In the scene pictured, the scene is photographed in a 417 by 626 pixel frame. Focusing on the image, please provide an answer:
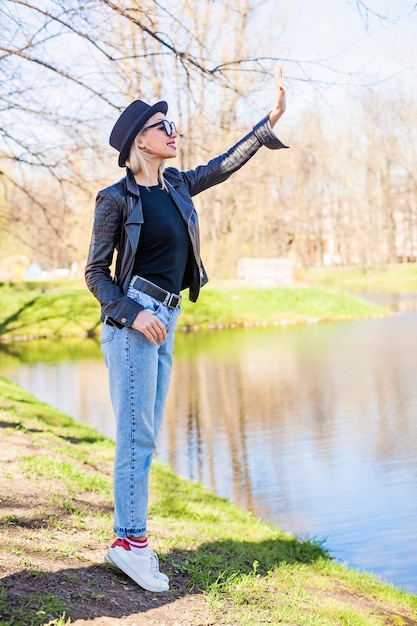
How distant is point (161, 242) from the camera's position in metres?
3.49

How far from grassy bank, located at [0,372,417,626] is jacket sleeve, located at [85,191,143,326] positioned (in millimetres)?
1128

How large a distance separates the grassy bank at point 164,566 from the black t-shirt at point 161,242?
52.1 inches

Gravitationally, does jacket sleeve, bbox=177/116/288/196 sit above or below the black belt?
above

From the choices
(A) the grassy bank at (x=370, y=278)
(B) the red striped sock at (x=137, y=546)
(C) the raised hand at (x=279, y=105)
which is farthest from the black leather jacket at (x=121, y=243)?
(A) the grassy bank at (x=370, y=278)

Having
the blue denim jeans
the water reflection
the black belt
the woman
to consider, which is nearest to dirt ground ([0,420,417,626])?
the woman

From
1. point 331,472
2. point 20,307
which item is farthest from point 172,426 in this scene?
point 20,307

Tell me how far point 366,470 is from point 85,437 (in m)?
3.03

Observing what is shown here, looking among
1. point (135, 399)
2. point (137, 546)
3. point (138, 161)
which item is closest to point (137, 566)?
point (137, 546)

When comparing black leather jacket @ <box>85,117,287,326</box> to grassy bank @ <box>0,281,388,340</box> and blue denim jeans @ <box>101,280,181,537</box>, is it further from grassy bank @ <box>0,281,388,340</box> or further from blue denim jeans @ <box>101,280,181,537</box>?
grassy bank @ <box>0,281,388,340</box>

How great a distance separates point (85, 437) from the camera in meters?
9.02

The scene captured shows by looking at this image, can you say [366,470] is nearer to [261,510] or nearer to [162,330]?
[261,510]

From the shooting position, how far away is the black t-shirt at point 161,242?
11.4 feet

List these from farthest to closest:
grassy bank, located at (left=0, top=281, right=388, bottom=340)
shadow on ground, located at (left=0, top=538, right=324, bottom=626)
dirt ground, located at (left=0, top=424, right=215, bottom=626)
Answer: grassy bank, located at (left=0, top=281, right=388, bottom=340)
dirt ground, located at (left=0, top=424, right=215, bottom=626)
shadow on ground, located at (left=0, top=538, right=324, bottom=626)

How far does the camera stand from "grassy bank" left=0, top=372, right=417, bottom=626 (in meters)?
3.33
